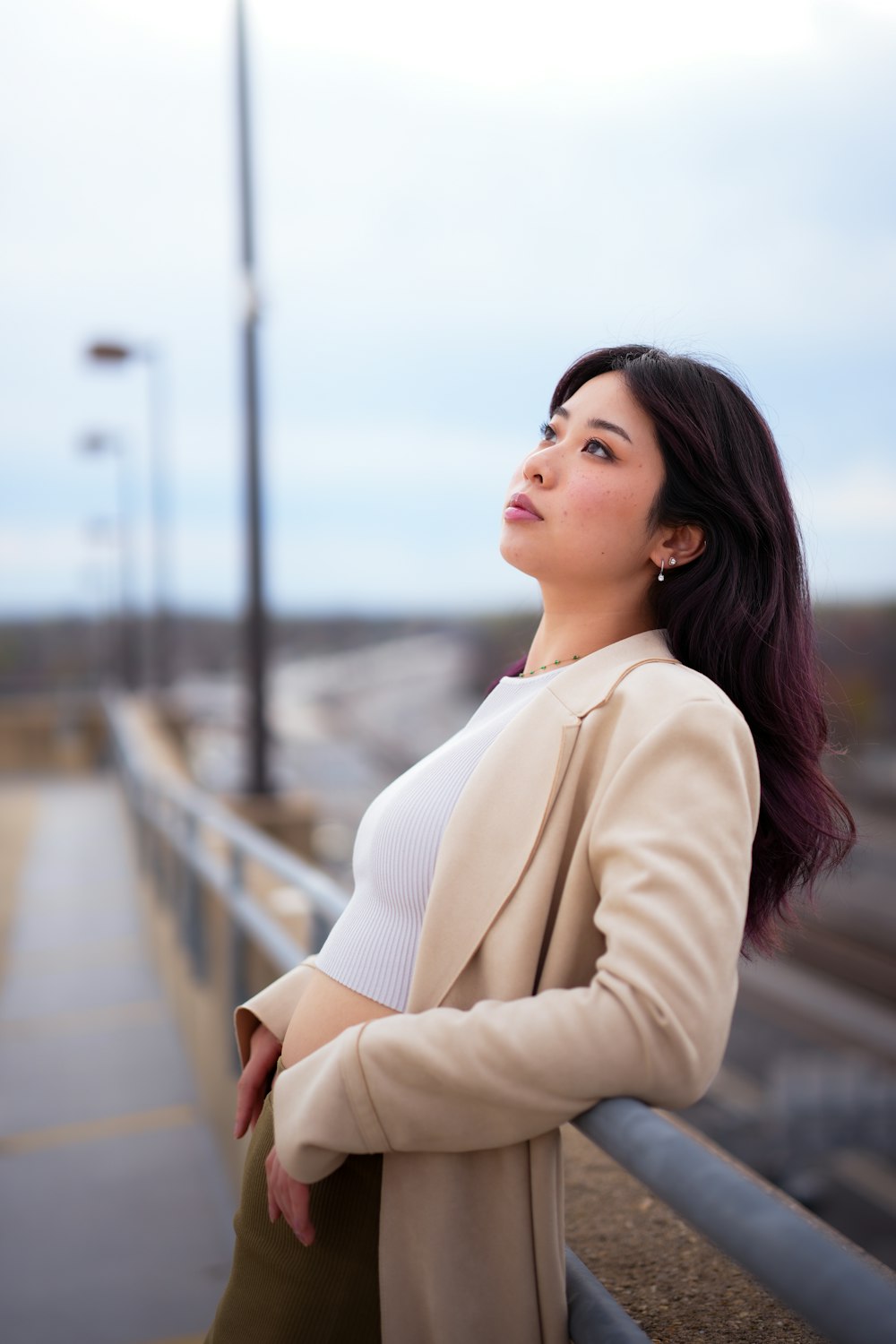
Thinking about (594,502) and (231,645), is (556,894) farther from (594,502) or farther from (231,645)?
(231,645)

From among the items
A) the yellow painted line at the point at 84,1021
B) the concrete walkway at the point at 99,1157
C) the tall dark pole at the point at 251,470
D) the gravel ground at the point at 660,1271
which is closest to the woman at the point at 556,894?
the gravel ground at the point at 660,1271

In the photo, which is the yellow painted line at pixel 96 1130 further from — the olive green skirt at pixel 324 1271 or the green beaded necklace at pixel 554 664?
the green beaded necklace at pixel 554 664

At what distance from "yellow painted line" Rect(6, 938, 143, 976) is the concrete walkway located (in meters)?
0.02

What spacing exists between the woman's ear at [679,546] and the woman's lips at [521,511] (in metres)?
0.15

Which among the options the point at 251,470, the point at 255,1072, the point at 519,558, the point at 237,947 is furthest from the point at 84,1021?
the point at 519,558

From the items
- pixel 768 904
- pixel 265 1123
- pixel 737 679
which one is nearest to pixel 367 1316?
pixel 265 1123

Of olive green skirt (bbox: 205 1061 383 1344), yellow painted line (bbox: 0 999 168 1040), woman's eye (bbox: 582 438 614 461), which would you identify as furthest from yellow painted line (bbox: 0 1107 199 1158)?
woman's eye (bbox: 582 438 614 461)

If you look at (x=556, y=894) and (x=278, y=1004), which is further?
(x=278, y=1004)

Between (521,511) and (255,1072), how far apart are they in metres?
0.85

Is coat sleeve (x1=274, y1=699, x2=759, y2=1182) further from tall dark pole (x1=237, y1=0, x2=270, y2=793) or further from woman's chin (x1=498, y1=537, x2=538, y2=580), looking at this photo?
tall dark pole (x1=237, y1=0, x2=270, y2=793)

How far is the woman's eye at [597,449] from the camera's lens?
1489 mm

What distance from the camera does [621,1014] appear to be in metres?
1.13

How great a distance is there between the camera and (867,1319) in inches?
34.1

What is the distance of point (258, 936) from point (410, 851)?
2.12m
